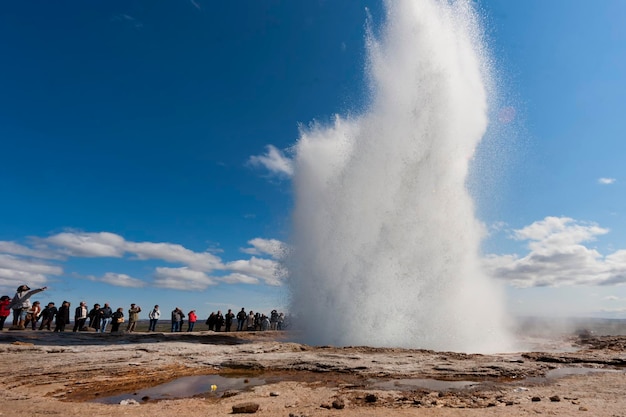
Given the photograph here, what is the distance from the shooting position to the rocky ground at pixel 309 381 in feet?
22.0

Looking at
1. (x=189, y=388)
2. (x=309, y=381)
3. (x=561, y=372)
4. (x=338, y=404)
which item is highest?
(x=561, y=372)

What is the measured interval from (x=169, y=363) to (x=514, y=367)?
1007cm

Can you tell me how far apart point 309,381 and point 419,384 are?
270 cm

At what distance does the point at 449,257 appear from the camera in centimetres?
1900

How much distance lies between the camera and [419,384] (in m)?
9.02

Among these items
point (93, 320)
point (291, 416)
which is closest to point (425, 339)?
point (291, 416)

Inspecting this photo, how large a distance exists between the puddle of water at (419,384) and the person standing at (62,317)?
1715 centimetres

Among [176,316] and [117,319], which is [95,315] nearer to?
[117,319]

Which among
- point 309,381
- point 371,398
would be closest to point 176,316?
point 309,381

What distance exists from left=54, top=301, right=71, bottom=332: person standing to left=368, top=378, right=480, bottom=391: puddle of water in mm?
17154

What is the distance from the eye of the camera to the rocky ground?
6711mm

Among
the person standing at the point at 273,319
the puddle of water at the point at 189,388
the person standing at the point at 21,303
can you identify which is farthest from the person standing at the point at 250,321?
the puddle of water at the point at 189,388

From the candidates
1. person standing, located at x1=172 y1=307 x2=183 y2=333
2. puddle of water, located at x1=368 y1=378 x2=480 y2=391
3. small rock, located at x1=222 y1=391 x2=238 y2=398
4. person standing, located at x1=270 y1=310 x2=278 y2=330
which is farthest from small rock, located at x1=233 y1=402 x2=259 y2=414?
person standing, located at x1=270 y1=310 x2=278 y2=330

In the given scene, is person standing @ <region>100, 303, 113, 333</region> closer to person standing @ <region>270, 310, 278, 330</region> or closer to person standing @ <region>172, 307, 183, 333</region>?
person standing @ <region>172, 307, 183, 333</region>
